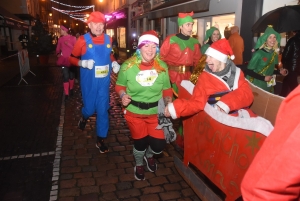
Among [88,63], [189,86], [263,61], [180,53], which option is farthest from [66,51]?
[189,86]

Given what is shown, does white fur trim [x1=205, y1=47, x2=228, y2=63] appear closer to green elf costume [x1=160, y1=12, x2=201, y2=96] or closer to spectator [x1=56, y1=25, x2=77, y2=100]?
green elf costume [x1=160, y1=12, x2=201, y2=96]

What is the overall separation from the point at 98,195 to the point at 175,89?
2.28 m

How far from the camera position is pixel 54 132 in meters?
5.52

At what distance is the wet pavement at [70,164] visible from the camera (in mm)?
3418

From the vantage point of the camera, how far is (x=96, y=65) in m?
4.25

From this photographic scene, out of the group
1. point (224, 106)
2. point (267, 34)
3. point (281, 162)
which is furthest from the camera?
point (267, 34)

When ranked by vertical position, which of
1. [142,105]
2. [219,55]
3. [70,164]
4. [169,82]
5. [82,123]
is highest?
[219,55]

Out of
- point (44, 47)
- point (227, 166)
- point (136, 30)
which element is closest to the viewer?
point (227, 166)

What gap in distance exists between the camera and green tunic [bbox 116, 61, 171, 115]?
335 centimetres

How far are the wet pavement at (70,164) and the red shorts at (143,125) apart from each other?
67cm

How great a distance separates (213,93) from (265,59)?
7.88 ft

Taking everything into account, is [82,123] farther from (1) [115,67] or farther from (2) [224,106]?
(2) [224,106]

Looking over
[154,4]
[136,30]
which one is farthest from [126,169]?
[136,30]

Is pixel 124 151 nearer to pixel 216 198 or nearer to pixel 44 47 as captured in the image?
pixel 216 198
